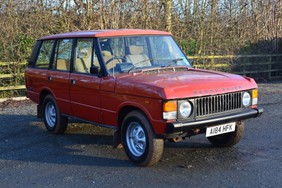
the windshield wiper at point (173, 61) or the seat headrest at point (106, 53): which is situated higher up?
the seat headrest at point (106, 53)

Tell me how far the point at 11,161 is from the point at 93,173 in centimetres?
153

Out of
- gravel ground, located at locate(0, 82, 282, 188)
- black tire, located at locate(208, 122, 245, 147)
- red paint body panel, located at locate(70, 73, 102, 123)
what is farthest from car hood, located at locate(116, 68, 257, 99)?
gravel ground, located at locate(0, 82, 282, 188)

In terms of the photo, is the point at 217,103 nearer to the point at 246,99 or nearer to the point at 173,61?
the point at 246,99

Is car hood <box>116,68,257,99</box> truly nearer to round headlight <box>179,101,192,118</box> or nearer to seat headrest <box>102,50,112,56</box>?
round headlight <box>179,101,192,118</box>

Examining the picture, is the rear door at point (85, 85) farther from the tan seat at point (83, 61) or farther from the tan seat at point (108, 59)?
the tan seat at point (108, 59)

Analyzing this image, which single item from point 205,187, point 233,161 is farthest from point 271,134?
point 205,187

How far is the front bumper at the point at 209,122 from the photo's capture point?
5.09m

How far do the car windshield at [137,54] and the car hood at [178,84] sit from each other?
260mm

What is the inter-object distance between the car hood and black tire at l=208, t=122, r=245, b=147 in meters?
0.79

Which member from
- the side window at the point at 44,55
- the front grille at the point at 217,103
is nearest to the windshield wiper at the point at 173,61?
the front grille at the point at 217,103

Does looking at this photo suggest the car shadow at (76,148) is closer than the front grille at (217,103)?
No

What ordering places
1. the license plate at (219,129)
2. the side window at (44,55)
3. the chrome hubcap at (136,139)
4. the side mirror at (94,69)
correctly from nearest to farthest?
the license plate at (219,129)
the chrome hubcap at (136,139)
the side mirror at (94,69)
the side window at (44,55)

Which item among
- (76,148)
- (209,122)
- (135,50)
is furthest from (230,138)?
(76,148)

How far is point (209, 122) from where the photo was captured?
5332 mm
